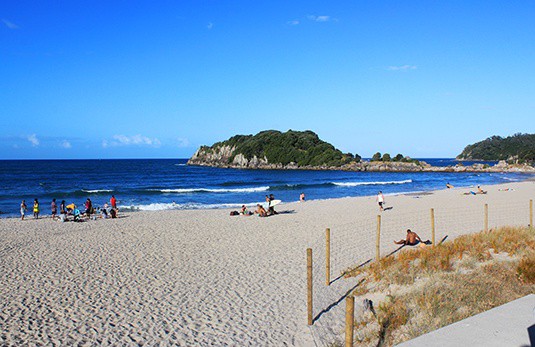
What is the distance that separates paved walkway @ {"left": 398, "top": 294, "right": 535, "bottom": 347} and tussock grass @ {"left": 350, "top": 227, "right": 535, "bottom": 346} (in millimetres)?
1111

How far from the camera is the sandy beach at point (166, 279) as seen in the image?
23.0 feet

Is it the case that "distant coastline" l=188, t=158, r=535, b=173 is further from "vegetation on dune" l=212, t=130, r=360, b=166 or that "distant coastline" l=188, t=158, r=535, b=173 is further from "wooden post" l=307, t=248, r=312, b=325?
"wooden post" l=307, t=248, r=312, b=325

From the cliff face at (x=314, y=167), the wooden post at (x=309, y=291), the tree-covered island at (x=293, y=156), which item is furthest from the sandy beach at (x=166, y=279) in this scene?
the tree-covered island at (x=293, y=156)

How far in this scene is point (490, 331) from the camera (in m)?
4.73

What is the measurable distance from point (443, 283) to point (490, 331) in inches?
138

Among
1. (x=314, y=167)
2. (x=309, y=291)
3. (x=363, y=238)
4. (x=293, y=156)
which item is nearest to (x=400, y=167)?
(x=314, y=167)

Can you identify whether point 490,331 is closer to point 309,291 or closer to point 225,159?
point 309,291

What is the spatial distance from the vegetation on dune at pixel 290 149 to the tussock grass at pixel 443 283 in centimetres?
8427

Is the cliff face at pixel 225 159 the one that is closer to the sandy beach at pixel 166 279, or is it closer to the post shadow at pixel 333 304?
the sandy beach at pixel 166 279

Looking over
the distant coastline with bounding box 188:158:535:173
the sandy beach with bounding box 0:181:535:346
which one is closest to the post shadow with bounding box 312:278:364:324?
the sandy beach with bounding box 0:181:535:346

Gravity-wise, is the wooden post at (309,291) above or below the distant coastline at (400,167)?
below

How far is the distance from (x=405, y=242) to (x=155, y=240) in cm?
938

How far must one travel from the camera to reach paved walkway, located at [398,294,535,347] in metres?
4.43

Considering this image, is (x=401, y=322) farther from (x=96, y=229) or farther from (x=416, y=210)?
(x=416, y=210)
